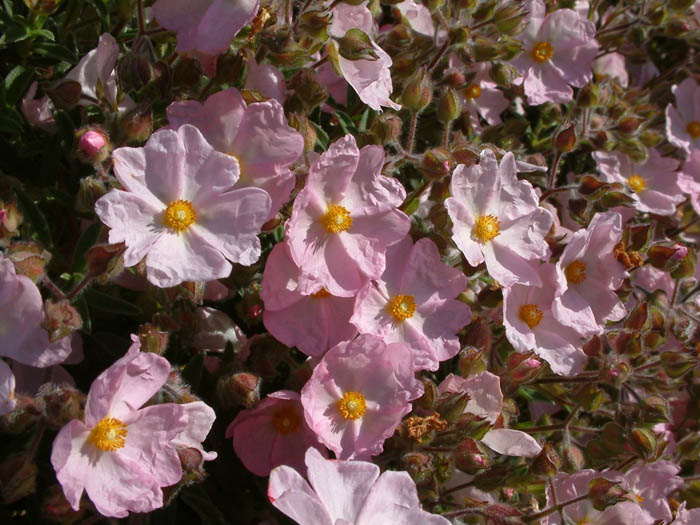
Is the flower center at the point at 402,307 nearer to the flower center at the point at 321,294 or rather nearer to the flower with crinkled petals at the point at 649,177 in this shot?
the flower center at the point at 321,294

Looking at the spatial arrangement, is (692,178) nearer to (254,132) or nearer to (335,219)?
(335,219)

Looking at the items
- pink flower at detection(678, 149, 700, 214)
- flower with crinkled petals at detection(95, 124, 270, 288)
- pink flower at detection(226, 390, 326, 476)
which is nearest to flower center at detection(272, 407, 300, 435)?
pink flower at detection(226, 390, 326, 476)

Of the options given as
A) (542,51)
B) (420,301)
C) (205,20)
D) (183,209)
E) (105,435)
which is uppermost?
(205,20)

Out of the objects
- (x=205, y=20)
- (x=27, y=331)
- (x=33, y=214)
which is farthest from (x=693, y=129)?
(x=27, y=331)

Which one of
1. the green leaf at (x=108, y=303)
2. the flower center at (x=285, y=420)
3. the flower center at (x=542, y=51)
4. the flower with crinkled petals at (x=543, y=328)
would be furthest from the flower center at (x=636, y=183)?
the green leaf at (x=108, y=303)

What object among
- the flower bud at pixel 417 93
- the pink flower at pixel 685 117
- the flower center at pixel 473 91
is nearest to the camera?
the flower bud at pixel 417 93

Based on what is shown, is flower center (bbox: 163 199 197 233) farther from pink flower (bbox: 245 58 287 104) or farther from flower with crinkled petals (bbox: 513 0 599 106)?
flower with crinkled petals (bbox: 513 0 599 106)
